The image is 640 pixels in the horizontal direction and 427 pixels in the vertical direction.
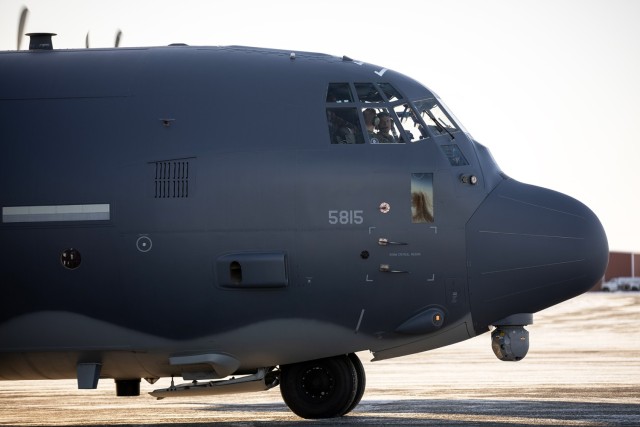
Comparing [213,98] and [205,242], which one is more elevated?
[213,98]

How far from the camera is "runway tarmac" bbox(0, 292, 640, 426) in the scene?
861 inches

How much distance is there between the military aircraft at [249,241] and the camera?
68.3 ft

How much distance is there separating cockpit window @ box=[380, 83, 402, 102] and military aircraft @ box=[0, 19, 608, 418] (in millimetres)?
459

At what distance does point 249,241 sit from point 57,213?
3.17 m

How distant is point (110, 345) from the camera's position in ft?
68.6

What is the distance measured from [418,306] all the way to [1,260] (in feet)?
22.6

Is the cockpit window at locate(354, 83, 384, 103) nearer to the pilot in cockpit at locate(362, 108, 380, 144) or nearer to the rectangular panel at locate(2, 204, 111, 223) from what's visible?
the pilot in cockpit at locate(362, 108, 380, 144)

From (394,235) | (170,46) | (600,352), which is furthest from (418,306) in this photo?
(600,352)

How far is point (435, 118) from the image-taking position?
21.9 meters

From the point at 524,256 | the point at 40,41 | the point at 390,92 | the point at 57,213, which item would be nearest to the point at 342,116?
the point at 390,92

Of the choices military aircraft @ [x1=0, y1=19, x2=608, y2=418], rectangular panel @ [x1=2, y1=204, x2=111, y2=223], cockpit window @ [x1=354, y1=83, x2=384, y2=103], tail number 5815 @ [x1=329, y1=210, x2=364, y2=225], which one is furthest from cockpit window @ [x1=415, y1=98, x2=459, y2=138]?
rectangular panel @ [x1=2, y1=204, x2=111, y2=223]

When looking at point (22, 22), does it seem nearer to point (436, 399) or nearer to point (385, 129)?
point (385, 129)

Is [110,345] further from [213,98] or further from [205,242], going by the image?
[213,98]

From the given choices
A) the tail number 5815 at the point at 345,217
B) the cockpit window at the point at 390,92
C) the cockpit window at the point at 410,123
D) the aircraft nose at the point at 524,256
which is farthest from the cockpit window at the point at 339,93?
the aircraft nose at the point at 524,256
